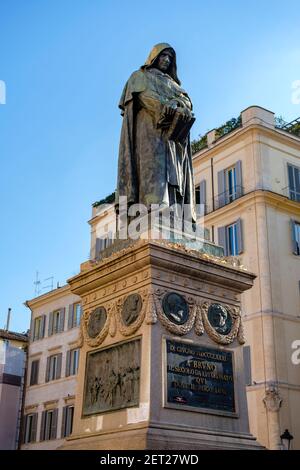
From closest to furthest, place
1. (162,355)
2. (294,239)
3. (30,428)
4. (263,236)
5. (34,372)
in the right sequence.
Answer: (162,355)
(263,236)
(294,239)
(30,428)
(34,372)

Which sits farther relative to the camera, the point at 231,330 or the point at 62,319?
the point at 62,319

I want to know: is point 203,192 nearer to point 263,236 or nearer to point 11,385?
point 263,236

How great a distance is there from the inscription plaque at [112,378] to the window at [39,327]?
33270mm

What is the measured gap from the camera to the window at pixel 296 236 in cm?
2798

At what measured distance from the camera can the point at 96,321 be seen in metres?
8.23

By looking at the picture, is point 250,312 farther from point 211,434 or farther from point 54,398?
point 211,434

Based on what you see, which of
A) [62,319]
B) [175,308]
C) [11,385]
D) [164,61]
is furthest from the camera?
[11,385]

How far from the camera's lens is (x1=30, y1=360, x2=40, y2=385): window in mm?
39750

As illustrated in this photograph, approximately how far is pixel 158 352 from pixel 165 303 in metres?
0.60

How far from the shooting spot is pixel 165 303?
7.45 m

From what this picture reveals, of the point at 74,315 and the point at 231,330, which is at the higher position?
the point at 74,315

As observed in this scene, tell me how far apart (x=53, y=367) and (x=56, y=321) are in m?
2.81

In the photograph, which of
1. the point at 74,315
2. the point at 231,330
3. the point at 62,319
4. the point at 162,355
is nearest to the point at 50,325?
the point at 62,319

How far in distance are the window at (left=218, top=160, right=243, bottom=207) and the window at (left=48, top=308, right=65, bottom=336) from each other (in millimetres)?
13823
